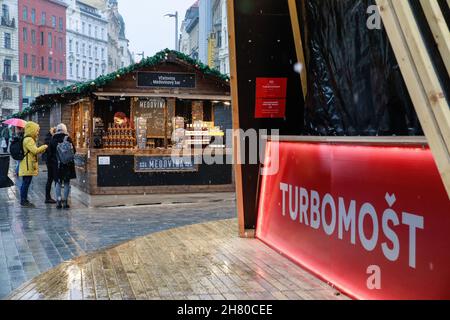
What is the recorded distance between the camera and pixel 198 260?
6.26 m

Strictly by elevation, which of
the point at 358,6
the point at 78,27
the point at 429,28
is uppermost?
the point at 78,27

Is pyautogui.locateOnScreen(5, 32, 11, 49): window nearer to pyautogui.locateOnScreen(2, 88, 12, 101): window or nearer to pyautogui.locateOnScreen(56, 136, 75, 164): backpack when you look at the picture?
pyautogui.locateOnScreen(2, 88, 12, 101): window

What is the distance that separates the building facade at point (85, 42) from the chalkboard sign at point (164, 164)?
254ft

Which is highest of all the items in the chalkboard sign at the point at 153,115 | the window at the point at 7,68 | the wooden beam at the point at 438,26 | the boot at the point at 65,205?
the window at the point at 7,68

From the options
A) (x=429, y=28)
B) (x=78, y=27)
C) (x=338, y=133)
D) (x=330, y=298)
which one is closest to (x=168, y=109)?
(x=338, y=133)

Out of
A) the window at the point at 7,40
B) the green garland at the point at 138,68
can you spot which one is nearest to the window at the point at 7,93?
the window at the point at 7,40

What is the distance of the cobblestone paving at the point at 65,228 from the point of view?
281 inches

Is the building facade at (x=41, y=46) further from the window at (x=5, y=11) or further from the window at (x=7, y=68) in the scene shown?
the window at (x=5, y=11)

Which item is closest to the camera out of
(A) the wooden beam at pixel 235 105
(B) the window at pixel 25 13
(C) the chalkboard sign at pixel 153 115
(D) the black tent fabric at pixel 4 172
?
(A) the wooden beam at pixel 235 105

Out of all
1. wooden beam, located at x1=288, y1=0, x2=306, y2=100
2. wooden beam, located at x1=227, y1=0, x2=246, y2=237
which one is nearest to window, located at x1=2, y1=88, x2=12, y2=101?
wooden beam, located at x1=227, y1=0, x2=246, y2=237

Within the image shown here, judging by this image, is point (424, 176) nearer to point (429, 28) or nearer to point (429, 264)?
point (429, 264)

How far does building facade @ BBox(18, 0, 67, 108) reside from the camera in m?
74.7

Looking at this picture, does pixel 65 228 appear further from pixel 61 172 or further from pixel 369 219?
pixel 369 219

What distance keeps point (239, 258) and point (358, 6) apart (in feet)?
9.86
